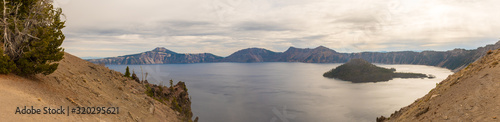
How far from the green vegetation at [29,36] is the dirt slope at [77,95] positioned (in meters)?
1.69

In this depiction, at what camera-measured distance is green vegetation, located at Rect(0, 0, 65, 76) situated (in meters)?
25.0

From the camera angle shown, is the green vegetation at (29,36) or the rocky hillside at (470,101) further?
the green vegetation at (29,36)

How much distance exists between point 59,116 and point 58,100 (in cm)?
505

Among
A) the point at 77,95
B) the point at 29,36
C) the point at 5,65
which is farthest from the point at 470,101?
the point at 29,36

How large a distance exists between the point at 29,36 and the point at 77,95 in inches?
348

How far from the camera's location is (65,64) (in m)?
41.8

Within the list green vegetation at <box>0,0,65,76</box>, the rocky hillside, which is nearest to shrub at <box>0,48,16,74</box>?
green vegetation at <box>0,0,65,76</box>

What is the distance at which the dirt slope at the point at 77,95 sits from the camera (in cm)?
2119

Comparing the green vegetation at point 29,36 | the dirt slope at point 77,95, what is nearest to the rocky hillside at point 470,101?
the dirt slope at point 77,95

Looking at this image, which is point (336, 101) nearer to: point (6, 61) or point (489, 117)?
point (489, 117)

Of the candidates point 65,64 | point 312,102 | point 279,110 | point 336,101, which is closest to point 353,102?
point 336,101

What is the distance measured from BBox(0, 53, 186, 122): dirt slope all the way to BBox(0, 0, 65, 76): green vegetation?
66.3 inches

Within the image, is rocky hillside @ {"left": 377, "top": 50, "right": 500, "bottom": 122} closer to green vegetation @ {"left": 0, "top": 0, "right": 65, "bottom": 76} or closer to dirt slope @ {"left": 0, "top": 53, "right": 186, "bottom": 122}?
dirt slope @ {"left": 0, "top": 53, "right": 186, "bottom": 122}

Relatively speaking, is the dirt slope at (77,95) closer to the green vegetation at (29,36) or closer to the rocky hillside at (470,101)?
the green vegetation at (29,36)
